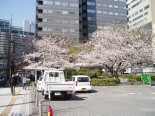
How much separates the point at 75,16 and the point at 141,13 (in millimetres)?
33914

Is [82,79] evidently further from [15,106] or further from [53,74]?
[15,106]

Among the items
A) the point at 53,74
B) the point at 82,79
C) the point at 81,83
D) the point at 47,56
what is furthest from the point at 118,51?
→ the point at 47,56

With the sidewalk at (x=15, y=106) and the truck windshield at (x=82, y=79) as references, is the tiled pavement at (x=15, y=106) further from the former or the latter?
the truck windshield at (x=82, y=79)

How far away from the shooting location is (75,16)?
6134 cm

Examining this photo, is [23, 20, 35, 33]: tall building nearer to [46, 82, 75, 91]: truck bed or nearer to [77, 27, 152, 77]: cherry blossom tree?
[77, 27, 152, 77]: cherry blossom tree

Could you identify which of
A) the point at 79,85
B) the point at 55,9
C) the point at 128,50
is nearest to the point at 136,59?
the point at 128,50

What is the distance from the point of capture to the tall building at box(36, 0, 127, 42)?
188ft

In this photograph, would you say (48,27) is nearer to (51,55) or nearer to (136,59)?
(51,55)

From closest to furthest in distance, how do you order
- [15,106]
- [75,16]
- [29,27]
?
[15,106] < [75,16] < [29,27]

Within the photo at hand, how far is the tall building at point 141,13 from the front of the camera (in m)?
67.3

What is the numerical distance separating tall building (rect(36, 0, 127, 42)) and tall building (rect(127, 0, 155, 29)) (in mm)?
9194

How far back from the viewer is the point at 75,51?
109ft

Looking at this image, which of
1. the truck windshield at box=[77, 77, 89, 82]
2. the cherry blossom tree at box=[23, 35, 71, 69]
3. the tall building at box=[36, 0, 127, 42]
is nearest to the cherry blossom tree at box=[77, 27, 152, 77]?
the cherry blossom tree at box=[23, 35, 71, 69]

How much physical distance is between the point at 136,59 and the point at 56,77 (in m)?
14.2
